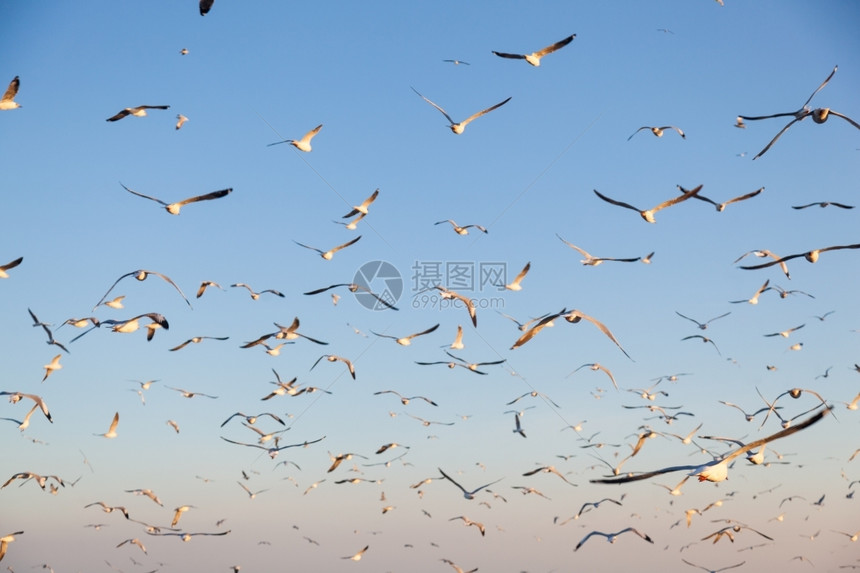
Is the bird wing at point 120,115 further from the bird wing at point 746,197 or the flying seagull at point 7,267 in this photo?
the bird wing at point 746,197

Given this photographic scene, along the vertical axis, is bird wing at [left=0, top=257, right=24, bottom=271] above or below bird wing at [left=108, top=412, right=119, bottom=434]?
above

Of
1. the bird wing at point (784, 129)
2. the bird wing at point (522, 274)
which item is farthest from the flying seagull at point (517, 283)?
the bird wing at point (784, 129)

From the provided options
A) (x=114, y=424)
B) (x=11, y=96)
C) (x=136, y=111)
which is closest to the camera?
(x=11, y=96)

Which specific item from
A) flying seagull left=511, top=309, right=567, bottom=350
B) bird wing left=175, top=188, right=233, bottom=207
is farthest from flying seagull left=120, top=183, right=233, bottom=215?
flying seagull left=511, top=309, right=567, bottom=350

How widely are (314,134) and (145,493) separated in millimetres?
20197

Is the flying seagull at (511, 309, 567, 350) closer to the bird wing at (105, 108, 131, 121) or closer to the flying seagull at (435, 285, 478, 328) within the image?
the flying seagull at (435, 285, 478, 328)

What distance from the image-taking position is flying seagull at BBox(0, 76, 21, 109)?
1820 centimetres

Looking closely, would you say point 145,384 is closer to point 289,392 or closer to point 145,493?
point 145,493

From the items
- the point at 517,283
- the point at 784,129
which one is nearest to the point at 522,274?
the point at 517,283

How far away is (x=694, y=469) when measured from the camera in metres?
10.6

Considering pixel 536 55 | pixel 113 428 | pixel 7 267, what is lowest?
pixel 113 428

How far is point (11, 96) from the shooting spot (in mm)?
18484

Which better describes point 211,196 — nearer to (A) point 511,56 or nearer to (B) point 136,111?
(B) point 136,111

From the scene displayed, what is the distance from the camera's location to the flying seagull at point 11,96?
59.7 feet
